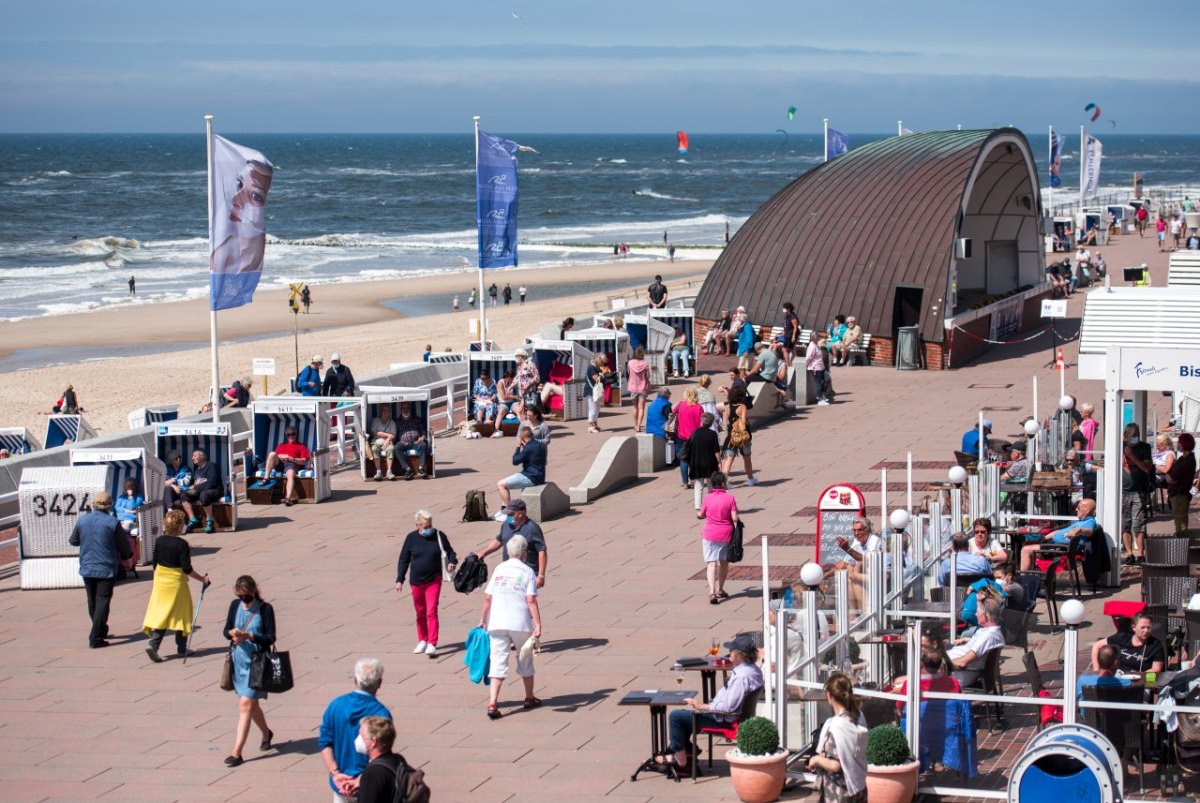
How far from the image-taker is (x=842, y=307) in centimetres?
3206

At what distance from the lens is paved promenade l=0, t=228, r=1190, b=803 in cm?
1065

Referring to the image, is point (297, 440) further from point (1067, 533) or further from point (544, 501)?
point (1067, 533)

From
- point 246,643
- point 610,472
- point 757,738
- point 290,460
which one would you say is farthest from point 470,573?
point 290,460

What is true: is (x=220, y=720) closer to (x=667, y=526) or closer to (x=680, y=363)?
(x=667, y=526)

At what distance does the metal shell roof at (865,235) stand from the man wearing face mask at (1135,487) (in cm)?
1406

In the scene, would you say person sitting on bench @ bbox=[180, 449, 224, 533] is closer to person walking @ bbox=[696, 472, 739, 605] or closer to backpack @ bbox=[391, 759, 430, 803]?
person walking @ bbox=[696, 472, 739, 605]

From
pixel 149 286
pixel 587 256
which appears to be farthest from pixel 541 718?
pixel 587 256

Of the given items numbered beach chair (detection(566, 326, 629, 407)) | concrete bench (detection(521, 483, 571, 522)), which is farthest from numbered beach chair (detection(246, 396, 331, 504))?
numbered beach chair (detection(566, 326, 629, 407))

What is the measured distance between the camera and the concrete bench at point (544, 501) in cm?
1861

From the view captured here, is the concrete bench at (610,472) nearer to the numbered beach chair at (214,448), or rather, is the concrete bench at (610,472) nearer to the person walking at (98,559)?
the numbered beach chair at (214,448)

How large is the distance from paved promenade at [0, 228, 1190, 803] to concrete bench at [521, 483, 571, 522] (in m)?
0.32

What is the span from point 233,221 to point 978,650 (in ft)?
Answer: 41.5

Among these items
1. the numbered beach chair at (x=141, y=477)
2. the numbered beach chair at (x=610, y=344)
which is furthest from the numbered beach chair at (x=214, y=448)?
the numbered beach chair at (x=610, y=344)

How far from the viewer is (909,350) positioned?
30.9 meters
